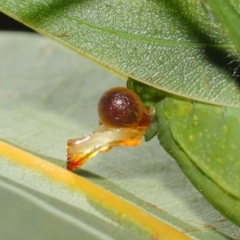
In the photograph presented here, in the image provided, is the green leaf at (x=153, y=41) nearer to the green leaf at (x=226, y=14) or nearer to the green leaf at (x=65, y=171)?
the green leaf at (x=226, y=14)

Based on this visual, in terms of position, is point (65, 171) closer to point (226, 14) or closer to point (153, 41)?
point (153, 41)

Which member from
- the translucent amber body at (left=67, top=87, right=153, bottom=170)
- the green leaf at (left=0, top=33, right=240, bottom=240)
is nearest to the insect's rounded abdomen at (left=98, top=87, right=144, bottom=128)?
the translucent amber body at (left=67, top=87, right=153, bottom=170)

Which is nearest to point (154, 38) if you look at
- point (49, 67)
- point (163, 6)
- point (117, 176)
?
point (163, 6)

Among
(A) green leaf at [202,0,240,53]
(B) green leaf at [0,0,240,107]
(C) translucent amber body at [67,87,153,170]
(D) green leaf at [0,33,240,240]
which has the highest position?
(A) green leaf at [202,0,240,53]

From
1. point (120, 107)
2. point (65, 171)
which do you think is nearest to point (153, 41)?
point (120, 107)

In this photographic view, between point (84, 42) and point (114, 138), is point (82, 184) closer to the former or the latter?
point (114, 138)

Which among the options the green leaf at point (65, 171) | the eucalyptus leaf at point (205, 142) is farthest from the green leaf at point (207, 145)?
the green leaf at point (65, 171)

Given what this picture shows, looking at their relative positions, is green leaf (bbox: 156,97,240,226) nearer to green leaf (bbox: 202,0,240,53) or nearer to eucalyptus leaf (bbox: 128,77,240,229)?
eucalyptus leaf (bbox: 128,77,240,229)
